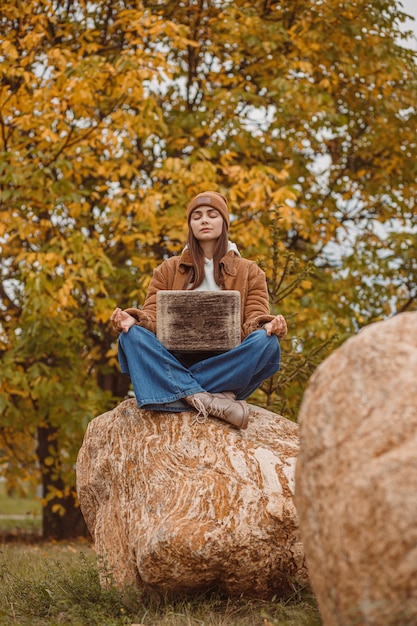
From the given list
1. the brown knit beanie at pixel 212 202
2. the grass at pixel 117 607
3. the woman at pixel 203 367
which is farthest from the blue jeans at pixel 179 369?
the grass at pixel 117 607

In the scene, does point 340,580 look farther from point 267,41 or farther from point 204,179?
point 267,41

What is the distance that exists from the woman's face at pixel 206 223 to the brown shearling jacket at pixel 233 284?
0.50 feet

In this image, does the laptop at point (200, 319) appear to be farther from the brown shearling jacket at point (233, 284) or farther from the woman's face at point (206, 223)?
the woman's face at point (206, 223)

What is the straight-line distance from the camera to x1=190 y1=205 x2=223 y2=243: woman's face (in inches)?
195

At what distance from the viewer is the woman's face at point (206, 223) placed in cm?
495

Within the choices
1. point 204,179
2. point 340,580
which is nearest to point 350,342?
point 340,580

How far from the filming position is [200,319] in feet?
14.8

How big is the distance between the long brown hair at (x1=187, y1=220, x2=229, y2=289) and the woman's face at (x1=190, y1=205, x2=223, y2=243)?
4cm

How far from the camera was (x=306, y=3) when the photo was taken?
324 inches

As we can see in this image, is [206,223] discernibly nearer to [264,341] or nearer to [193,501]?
[264,341]

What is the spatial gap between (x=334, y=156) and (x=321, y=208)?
0.81 metres

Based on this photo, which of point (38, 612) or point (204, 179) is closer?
point (38, 612)

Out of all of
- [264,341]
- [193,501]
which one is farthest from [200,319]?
[193,501]

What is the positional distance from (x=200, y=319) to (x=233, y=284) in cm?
50
